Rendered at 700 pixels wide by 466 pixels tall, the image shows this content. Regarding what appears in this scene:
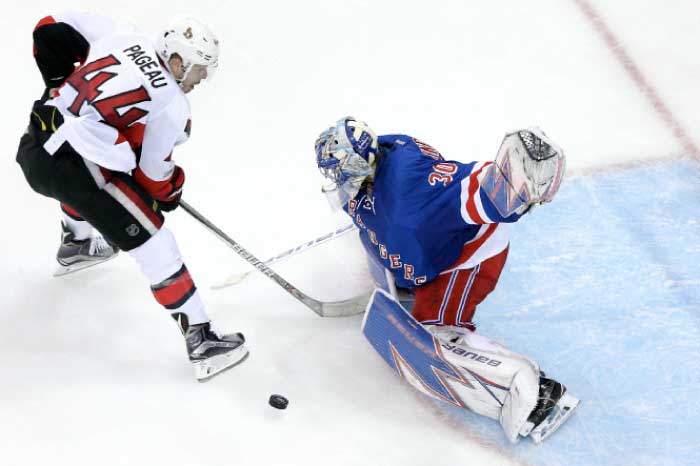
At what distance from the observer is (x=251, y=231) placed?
3.95m

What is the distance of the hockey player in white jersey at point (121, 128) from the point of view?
112 inches

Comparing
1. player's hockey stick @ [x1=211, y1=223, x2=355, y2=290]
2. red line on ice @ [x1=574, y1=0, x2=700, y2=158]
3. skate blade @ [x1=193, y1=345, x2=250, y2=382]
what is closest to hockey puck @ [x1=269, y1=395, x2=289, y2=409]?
skate blade @ [x1=193, y1=345, x2=250, y2=382]

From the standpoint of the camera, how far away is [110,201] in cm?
296

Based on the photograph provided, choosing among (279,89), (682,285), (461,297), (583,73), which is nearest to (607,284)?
(682,285)

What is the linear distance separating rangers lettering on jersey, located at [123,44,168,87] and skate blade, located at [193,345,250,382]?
1037 mm

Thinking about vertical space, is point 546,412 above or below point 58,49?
below

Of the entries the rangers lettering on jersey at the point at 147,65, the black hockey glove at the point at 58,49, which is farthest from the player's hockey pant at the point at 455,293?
the black hockey glove at the point at 58,49

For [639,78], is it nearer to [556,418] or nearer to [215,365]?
[556,418]

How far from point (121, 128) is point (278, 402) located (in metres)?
1.09

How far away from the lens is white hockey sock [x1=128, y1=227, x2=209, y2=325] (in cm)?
306

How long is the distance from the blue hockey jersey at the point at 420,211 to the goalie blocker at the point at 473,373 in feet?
0.56

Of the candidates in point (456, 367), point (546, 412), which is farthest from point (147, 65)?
point (546, 412)

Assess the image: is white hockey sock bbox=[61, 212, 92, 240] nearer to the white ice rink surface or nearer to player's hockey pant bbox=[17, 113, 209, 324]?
the white ice rink surface

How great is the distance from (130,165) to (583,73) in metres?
2.72
